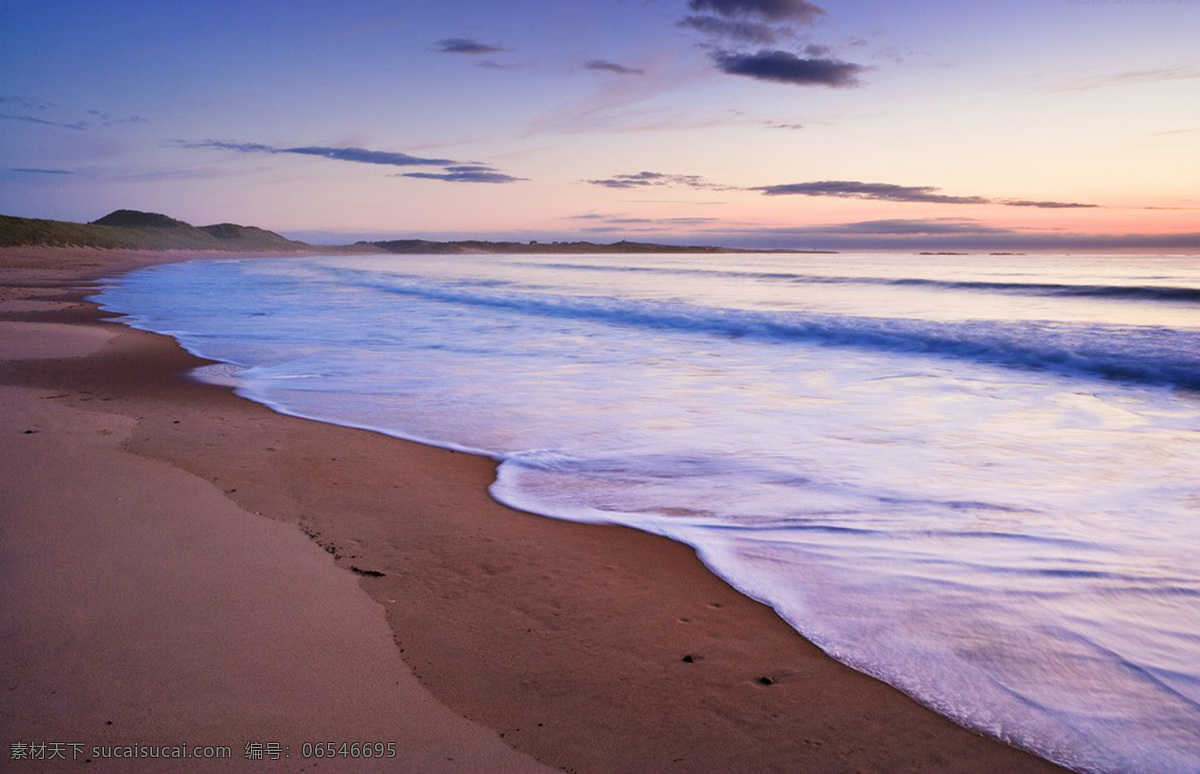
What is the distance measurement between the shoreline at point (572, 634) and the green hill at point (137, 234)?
67.4 m

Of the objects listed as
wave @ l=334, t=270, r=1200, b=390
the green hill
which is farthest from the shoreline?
the green hill

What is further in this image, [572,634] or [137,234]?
[137,234]

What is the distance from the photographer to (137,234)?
4269 inches

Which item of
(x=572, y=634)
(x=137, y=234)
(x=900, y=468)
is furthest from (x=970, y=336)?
(x=137, y=234)

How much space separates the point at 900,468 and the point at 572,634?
11.2 ft

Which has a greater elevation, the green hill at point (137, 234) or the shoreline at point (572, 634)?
the green hill at point (137, 234)

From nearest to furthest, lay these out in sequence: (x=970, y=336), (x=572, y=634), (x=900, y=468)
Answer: (x=572, y=634) → (x=900, y=468) → (x=970, y=336)

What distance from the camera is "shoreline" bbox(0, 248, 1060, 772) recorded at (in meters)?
2.23

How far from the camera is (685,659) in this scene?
8.85 feet

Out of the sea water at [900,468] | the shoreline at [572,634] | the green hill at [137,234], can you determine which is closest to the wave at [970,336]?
the sea water at [900,468]

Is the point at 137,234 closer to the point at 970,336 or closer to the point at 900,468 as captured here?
the point at 970,336

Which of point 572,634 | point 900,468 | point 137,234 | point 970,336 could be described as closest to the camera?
point 572,634

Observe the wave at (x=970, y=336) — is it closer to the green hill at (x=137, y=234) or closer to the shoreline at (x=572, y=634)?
the shoreline at (x=572, y=634)

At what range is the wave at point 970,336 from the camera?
10945 mm
